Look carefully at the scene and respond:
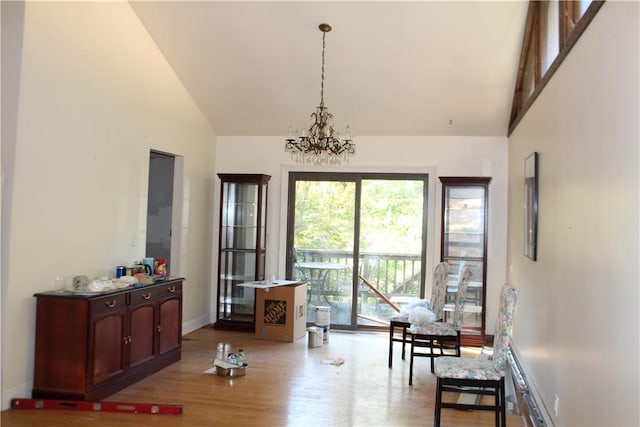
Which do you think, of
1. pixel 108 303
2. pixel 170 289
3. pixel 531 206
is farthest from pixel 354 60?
pixel 108 303

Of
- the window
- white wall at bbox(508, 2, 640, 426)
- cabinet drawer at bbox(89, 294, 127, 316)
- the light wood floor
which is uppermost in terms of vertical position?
the window

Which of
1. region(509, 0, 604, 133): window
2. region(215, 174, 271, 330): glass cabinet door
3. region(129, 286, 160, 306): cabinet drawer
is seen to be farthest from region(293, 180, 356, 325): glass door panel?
region(129, 286, 160, 306): cabinet drawer

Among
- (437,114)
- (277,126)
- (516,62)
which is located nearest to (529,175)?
(516,62)

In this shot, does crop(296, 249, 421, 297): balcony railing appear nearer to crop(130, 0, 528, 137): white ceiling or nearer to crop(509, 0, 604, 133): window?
crop(130, 0, 528, 137): white ceiling

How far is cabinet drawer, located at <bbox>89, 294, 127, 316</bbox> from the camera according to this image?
372 cm

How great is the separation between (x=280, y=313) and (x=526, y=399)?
283cm

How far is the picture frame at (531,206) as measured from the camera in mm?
3955

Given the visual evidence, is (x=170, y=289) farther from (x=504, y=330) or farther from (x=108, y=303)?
(x=504, y=330)

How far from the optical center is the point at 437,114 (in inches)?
229

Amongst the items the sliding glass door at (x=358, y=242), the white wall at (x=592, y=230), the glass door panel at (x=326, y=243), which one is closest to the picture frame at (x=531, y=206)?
the white wall at (x=592, y=230)

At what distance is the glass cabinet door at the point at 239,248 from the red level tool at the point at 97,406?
9.09ft

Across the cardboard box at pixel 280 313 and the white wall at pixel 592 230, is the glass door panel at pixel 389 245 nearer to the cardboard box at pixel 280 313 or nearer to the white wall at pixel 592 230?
the cardboard box at pixel 280 313

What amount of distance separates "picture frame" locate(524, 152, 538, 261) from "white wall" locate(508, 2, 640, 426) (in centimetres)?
17

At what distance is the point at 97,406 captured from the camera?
11.8 ft
